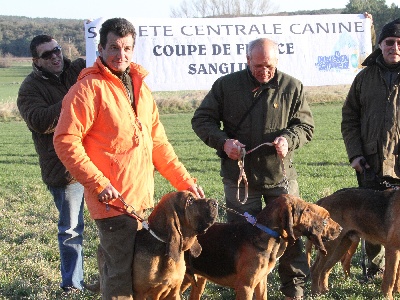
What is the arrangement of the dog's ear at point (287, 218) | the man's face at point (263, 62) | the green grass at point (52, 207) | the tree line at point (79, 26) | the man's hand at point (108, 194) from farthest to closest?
1. the tree line at point (79, 26)
2. the green grass at point (52, 207)
3. the man's face at point (263, 62)
4. the dog's ear at point (287, 218)
5. the man's hand at point (108, 194)

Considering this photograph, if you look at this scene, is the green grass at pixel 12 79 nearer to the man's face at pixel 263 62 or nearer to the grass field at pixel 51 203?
the grass field at pixel 51 203

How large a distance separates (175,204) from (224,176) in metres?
1.52

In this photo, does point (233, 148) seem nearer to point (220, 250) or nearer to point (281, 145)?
point (281, 145)

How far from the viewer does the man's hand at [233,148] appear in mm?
5320

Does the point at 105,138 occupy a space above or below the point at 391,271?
above

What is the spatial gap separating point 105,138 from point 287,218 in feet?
5.43

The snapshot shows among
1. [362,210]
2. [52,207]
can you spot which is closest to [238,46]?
[52,207]

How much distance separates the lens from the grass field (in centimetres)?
→ 632

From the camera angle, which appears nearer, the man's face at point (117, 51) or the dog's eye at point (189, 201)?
the man's face at point (117, 51)

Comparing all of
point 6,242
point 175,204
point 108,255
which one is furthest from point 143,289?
point 6,242

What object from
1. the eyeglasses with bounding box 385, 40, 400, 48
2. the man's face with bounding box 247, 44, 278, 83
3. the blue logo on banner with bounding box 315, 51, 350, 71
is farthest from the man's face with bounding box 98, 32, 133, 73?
the blue logo on banner with bounding box 315, 51, 350, 71

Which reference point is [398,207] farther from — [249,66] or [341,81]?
[341,81]

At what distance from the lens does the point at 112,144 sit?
13.8ft

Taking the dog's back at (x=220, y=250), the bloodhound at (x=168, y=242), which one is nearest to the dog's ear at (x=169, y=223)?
the bloodhound at (x=168, y=242)
